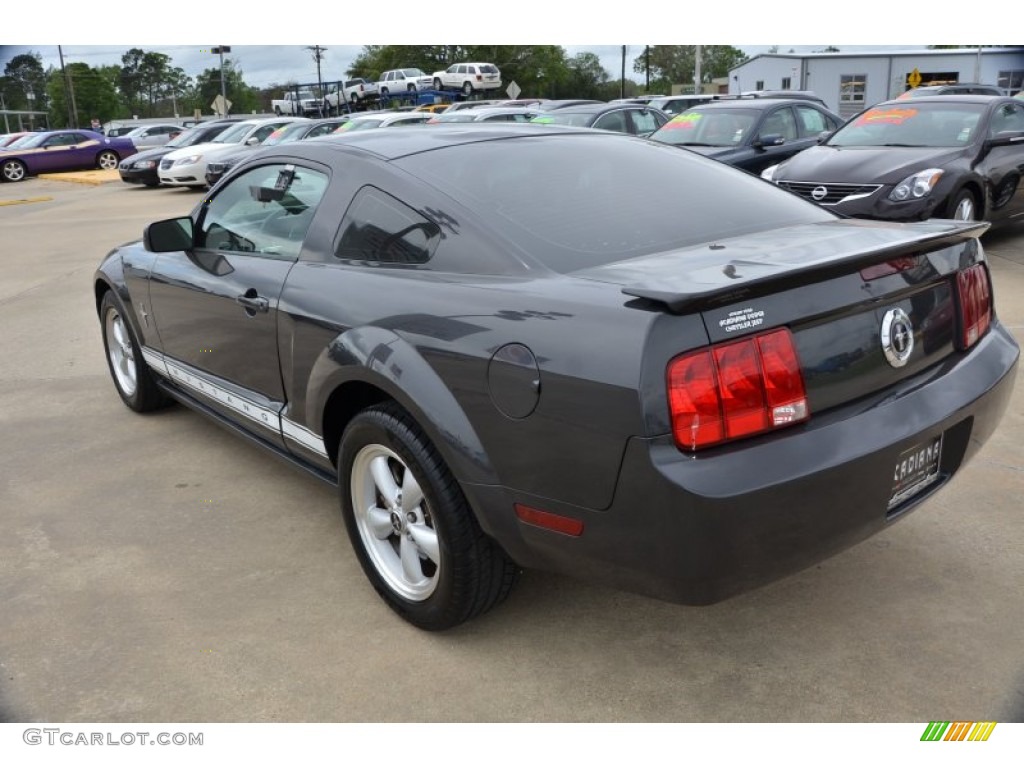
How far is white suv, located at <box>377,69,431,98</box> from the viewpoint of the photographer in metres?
50.6

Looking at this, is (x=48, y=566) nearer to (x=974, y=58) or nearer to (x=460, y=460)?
(x=460, y=460)

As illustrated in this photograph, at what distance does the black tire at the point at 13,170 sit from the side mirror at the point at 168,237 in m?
27.1

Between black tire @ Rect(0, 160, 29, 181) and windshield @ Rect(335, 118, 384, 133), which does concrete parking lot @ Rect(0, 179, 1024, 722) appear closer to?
windshield @ Rect(335, 118, 384, 133)

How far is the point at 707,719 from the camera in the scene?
2506 mm

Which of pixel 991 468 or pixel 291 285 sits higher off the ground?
pixel 291 285

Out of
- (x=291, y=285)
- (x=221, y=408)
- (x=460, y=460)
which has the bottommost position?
(x=221, y=408)

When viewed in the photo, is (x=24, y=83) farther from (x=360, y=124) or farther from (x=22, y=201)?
(x=360, y=124)

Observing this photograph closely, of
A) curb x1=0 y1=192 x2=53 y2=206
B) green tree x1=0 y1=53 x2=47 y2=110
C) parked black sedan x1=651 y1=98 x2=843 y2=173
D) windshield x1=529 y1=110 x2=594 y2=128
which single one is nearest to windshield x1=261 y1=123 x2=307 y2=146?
curb x1=0 y1=192 x2=53 y2=206

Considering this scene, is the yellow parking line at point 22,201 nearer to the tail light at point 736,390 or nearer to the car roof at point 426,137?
the car roof at point 426,137

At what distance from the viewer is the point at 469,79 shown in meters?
50.1

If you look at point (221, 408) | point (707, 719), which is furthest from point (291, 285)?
point (707, 719)

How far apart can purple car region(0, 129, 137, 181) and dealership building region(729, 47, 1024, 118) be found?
35185 mm

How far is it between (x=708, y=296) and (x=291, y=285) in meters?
1.71

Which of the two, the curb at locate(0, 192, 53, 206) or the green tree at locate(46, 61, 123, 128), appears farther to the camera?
the green tree at locate(46, 61, 123, 128)
